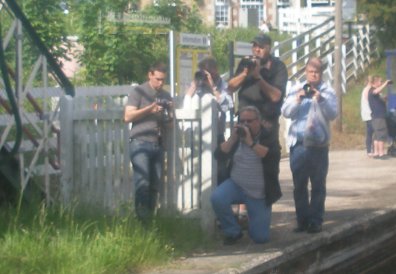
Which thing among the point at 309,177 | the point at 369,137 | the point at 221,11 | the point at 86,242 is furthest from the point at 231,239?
the point at 221,11

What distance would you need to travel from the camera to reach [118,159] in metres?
9.81

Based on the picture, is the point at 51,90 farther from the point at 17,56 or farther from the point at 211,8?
the point at 211,8

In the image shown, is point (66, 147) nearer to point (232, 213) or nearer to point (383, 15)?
point (232, 213)

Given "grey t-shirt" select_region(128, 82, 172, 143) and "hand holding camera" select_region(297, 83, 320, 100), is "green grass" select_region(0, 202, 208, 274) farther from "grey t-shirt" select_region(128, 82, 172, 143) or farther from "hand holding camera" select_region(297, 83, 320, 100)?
"hand holding camera" select_region(297, 83, 320, 100)

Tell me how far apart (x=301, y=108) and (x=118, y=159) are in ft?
5.91

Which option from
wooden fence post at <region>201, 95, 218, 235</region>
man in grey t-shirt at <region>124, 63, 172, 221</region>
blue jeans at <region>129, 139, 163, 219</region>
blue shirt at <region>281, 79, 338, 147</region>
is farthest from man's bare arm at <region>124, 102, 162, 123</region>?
blue shirt at <region>281, 79, 338, 147</region>

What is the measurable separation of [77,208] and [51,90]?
3.47m

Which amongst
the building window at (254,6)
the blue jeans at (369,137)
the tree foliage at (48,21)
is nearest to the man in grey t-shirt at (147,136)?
the blue jeans at (369,137)

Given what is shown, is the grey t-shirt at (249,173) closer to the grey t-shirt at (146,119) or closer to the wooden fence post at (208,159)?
the wooden fence post at (208,159)

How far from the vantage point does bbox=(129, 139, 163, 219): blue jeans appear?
30.6 feet

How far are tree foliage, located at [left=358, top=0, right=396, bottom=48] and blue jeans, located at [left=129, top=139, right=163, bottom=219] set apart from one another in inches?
759

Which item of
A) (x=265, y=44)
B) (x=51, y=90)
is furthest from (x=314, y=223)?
(x=51, y=90)

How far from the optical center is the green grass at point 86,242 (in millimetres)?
7664

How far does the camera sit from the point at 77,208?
9555mm
